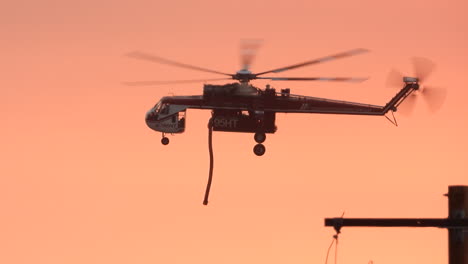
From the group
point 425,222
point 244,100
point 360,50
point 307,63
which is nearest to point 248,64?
point 244,100

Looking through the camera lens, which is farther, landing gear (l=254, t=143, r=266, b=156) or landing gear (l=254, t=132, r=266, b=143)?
landing gear (l=254, t=143, r=266, b=156)

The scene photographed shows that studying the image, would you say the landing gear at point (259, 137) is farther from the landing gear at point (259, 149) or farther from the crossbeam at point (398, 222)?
the crossbeam at point (398, 222)

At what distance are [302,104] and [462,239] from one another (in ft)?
138

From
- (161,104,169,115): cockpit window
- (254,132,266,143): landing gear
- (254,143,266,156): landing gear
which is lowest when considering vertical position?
(254,143,266,156): landing gear

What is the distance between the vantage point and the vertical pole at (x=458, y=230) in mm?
20656

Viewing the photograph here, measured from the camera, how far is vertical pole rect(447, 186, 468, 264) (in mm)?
20656

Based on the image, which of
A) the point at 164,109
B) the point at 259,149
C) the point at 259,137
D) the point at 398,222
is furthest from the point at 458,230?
the point at 164,109

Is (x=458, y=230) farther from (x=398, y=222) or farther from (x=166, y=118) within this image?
(x=166, y=118)

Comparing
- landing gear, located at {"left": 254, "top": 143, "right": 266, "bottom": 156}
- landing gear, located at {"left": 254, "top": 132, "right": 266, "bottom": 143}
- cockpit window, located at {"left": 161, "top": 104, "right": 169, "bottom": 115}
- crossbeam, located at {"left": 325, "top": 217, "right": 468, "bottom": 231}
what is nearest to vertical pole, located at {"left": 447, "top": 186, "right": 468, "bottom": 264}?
crossbeam, located at {"left": 325, "top": 217, "right": 468, "bottom": 231}

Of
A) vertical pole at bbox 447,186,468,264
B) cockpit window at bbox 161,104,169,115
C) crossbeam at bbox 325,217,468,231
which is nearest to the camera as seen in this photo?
vertical pole at bbox 447,186,468,264

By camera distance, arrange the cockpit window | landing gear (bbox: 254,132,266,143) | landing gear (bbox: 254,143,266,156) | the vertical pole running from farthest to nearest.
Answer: the cockpit window → landing gear (bbox: 254,143,266,156) → landing gear (bbox: 254,132,266,143) → the vertical pole

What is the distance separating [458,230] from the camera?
2102 cm

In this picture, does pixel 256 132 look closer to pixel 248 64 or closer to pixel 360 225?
pixel 248 64

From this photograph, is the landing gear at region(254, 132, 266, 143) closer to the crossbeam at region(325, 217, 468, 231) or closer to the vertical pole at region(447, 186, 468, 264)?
the crossbeam at region(325, 217, 468, 231)
